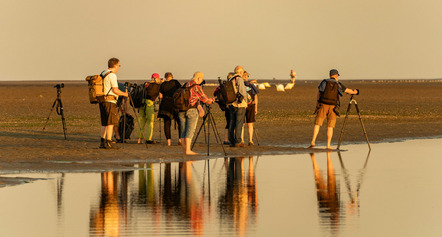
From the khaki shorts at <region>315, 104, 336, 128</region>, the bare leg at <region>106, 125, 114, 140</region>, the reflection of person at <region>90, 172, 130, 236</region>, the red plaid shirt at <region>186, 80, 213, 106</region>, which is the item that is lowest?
the reflection of person at <region>90, 172, 130, 236</region>

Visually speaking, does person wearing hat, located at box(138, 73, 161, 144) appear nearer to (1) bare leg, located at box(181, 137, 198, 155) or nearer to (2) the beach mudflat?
(2) the beach mudflat

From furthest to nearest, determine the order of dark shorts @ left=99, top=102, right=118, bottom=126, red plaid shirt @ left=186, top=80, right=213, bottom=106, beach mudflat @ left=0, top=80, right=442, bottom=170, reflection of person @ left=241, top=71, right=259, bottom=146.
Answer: reflection of person @ left=241, top=71, right=259, bottom=146 → dark shorts @ left=99, top=102, right=118, bottom=126 → red plaid shirt @ left=186, top=80, right=213, bottom=106 → beach mudflat @ left=0, top=80, right=442, bottom=170

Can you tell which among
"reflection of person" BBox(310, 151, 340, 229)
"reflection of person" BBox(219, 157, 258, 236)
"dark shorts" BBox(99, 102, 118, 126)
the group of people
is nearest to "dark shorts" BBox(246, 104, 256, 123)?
the group of people

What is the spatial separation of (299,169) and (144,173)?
9.85 ft

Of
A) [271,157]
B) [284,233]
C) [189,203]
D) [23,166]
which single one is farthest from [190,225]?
[271,157]

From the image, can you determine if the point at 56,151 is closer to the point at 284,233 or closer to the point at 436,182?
the point at 436,182

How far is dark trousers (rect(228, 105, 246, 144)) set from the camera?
80.4ft

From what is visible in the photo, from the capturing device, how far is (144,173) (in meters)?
18.6

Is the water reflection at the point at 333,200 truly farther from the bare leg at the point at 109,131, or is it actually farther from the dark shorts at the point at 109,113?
the bare leg at the point at 109,131

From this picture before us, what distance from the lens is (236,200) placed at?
580 inches

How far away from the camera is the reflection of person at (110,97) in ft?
74.0

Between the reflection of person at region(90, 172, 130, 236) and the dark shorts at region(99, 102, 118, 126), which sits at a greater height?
the dark shorts at region(99, 102, 118, 126)

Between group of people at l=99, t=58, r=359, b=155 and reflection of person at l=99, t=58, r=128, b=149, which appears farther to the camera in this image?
reflection of person at l=99, t=58, r=128, b=149

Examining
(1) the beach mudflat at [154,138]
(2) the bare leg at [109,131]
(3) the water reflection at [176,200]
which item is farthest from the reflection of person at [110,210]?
(2) the bare leg at [109,131]
